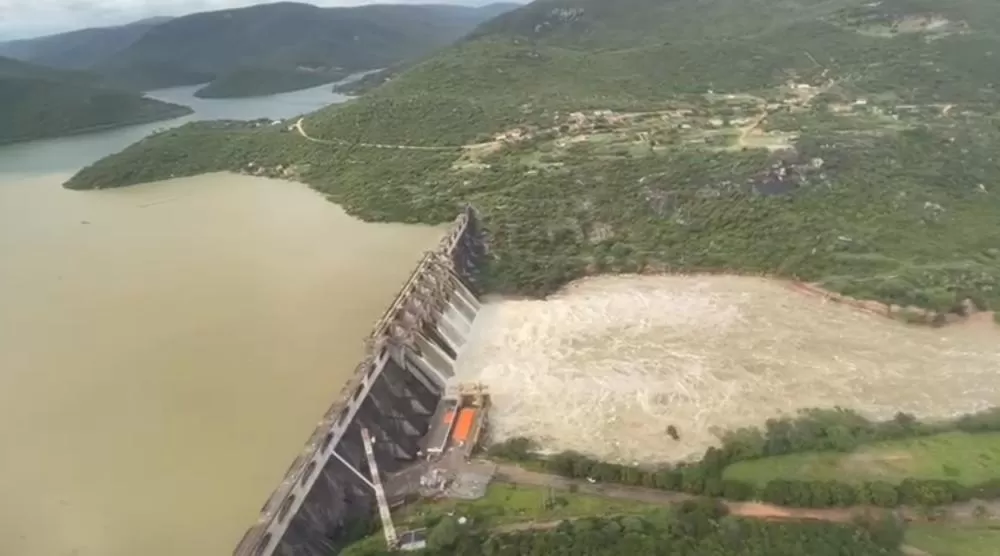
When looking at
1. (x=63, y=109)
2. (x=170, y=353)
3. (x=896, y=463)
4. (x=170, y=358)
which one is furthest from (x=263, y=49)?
(x=896, y=463)

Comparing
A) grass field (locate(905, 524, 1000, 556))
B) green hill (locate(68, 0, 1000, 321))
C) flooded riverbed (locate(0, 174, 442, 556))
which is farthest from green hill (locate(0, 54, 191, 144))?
grass field (locate(905, 524, 1000, 556))

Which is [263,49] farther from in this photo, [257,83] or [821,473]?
[821,473]

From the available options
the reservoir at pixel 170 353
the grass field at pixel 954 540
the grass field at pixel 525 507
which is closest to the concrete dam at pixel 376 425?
the grass field at pixel 525 507

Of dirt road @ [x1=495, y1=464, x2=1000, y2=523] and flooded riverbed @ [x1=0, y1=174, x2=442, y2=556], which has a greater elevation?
flooded riverbed @ [x1=0, y1=174, x2=442, y2=556]

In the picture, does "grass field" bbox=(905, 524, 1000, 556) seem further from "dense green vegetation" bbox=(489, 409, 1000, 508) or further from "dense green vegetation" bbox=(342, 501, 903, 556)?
"dense green vegetation" bbox=(489, 409, 1000, 508)

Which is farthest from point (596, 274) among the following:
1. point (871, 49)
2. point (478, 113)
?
point (871, 49)

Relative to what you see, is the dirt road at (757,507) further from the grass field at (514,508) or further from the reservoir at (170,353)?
the reservoir at (170,353)
